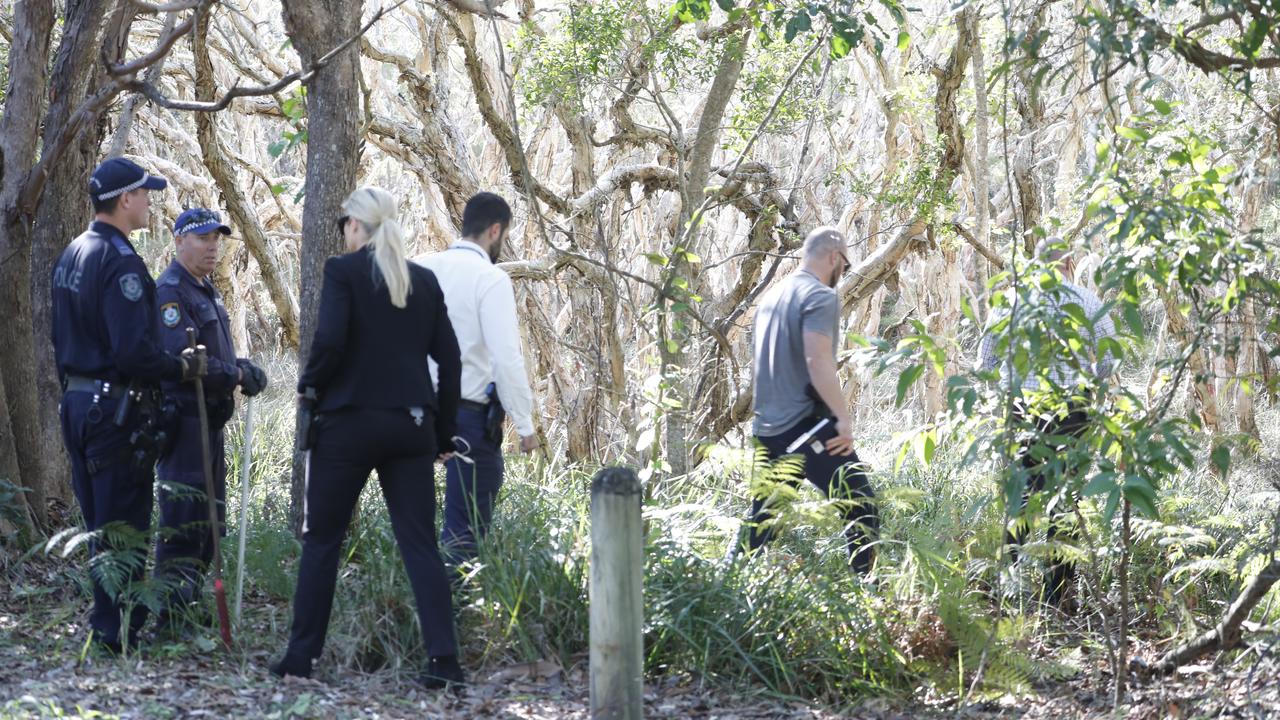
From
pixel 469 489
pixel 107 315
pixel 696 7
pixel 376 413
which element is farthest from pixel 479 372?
pixel 696 7

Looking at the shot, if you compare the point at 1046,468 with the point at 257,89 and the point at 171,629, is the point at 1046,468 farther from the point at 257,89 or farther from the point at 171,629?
the point at 257,89

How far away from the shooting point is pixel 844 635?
5.65m

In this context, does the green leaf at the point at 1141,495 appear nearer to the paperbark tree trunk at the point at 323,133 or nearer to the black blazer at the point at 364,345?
the black blazer at the point at 364,345

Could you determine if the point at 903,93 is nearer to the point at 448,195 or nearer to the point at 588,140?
the point at 588,140

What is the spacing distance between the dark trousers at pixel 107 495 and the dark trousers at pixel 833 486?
279cm

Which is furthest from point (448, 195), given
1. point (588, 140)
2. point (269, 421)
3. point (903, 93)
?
point (903, 93)

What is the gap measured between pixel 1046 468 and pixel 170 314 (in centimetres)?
386

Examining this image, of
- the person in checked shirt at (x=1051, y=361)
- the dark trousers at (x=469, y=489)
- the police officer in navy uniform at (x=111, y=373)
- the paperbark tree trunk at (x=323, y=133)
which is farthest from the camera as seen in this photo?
the paperbark tree trunk at (x=323, y=133)

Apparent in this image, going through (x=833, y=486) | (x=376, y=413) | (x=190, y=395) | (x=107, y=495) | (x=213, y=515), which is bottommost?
(x=833, y=486)

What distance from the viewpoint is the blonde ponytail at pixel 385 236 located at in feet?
16.3

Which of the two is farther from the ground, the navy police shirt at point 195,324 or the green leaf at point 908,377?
the navy police shirt at point 195,324

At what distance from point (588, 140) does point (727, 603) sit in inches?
307

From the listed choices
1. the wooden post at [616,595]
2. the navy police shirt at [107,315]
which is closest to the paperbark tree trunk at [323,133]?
the navy police shirt at [107,315]

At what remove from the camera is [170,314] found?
228 inches
